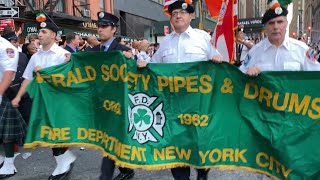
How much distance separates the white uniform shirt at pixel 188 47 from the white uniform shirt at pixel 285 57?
0.56 metres

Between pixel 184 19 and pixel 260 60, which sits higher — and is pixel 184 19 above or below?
above

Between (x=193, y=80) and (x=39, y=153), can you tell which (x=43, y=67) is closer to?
(x=193, y=80)

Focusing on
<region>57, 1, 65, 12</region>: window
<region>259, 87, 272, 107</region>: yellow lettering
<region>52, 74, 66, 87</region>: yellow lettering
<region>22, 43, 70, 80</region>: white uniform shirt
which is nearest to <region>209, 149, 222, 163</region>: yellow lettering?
<region>259, 87, 272, 107</region>: yellow lettering

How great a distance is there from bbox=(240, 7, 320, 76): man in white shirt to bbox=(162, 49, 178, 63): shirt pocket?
81 centimetres

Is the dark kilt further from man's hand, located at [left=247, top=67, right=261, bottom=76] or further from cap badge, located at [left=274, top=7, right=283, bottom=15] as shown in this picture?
cap badge, located at [left=274, top=7, right=283, bottom=15]

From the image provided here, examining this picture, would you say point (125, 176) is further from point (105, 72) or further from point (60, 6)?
point (60, 6)

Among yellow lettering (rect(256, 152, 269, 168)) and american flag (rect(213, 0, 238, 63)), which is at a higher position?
american flag (rect(213, 0, 238, 63))

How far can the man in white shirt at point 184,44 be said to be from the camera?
4.01 metres

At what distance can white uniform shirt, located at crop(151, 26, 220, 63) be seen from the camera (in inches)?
160

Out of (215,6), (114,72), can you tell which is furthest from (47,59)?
(215,6)

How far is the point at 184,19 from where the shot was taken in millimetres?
4043

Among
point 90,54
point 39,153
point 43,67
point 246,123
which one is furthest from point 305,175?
point 39,153

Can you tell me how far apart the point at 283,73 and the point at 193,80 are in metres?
0.81

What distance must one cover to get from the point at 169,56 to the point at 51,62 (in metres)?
1.41
